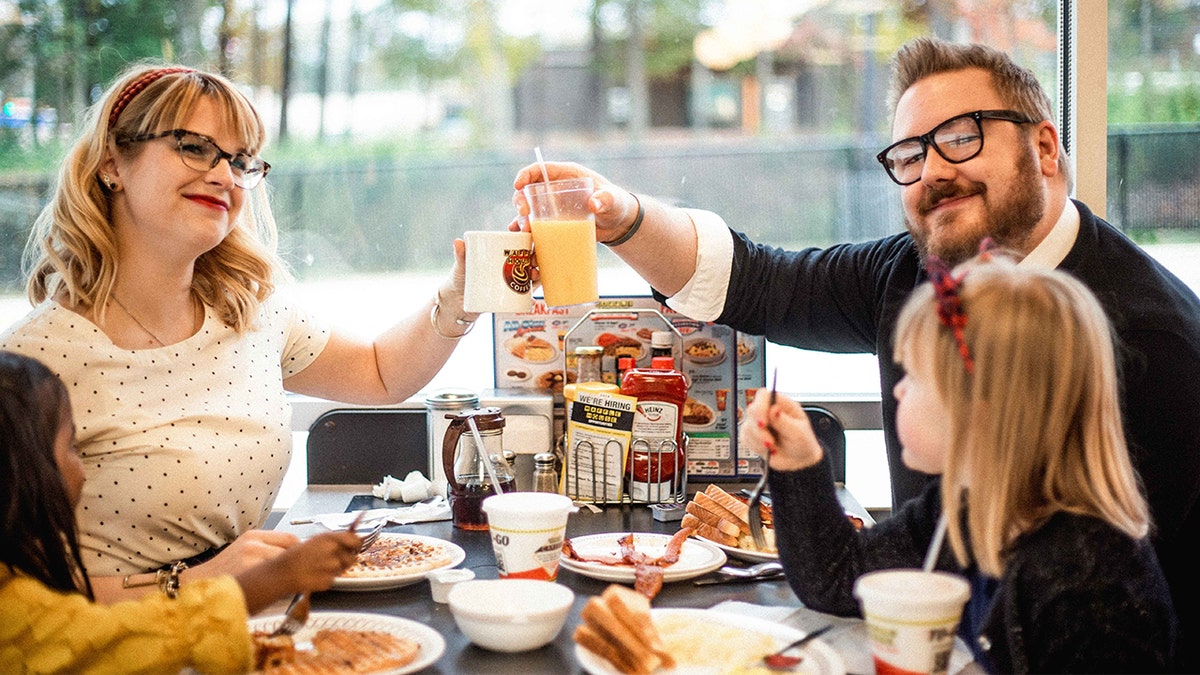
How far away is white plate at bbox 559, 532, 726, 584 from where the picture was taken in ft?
5.48

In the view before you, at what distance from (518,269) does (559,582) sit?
20.7 inches

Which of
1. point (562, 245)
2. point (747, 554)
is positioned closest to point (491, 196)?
point (562, 245)

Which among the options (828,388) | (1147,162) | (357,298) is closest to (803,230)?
(828,388)

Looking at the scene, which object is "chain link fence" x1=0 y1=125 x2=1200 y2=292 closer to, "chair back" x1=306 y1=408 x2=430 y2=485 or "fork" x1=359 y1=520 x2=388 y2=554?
"chair back" x1=306 y1=408 x2=430 y2=485

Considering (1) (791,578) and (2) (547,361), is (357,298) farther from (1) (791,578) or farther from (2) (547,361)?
(1) (791,578)

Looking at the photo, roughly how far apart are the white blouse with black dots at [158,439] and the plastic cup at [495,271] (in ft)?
1.61

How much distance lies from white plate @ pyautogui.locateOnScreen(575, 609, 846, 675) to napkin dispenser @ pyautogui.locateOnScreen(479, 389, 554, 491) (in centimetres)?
85

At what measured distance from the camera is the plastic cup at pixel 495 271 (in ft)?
6.08

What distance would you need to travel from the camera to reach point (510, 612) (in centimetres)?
134

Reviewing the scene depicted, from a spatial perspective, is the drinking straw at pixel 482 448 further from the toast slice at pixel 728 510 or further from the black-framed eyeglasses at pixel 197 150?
the black-framed eyeglasses at pixel 197 150

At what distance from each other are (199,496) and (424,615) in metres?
0.56

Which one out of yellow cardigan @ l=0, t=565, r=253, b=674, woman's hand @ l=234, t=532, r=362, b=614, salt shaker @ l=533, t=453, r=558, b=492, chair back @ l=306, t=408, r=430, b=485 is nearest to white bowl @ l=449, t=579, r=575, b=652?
woman's hand @ l=234, t=532, r=362, b=614

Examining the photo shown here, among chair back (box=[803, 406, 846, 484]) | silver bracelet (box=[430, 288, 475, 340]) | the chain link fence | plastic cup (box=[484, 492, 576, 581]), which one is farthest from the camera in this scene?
the chain link fence

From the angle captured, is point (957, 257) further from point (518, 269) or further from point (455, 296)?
point (455, 296)
